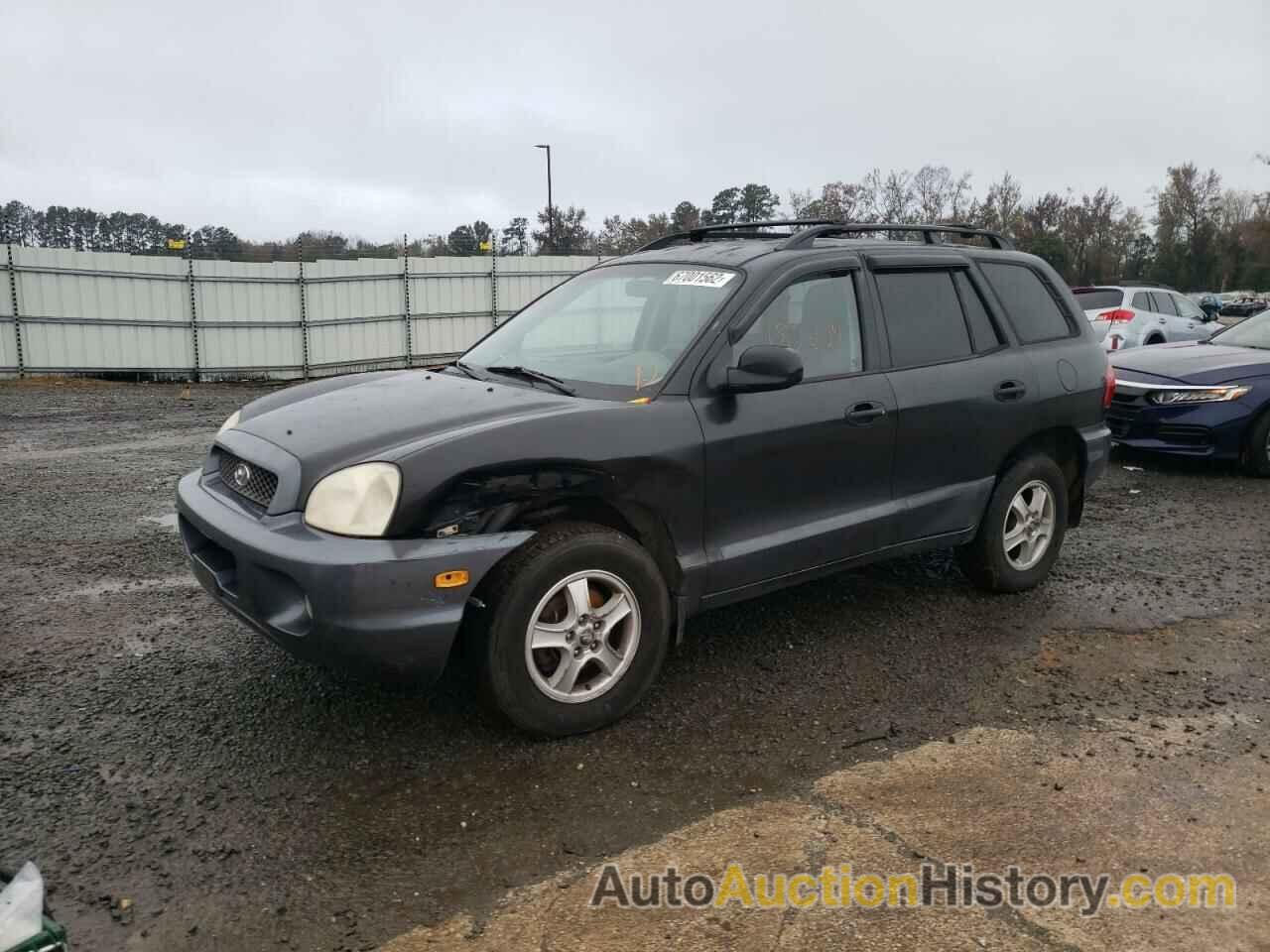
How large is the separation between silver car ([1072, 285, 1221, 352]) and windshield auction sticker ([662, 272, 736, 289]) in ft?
46.7

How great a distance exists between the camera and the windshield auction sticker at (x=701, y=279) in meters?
4.09

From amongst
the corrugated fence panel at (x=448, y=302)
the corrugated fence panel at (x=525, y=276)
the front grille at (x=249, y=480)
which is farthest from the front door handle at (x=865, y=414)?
the corrugated fence panel at (x=525, y=276)

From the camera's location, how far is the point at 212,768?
3.26 meters

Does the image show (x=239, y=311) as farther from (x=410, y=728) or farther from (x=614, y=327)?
(x=410, y=728)

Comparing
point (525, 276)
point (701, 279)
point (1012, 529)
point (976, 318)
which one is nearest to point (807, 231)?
point (701, 279)

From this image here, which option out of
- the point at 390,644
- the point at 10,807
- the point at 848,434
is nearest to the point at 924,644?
the point at 848,434

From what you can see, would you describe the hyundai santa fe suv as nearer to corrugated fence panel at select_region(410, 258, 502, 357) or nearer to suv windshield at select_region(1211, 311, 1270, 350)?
Result: suv windshield at select_region(1211, 311, 1270, 350)

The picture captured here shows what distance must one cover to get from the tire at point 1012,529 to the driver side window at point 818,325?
3.89 feet

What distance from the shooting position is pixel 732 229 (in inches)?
193

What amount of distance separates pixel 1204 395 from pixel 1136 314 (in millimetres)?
9841

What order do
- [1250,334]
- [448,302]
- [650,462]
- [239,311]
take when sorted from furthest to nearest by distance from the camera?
[448,302], [239,311], [1250,334], [650,462]

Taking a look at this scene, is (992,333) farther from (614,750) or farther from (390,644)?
(390,644)

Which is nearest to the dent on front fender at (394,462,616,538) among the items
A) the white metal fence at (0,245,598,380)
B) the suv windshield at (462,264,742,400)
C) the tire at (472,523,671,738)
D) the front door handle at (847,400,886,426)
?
the tire at (472,523,671,738)

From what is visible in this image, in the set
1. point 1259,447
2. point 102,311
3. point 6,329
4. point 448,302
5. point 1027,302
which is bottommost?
point 1259,447
